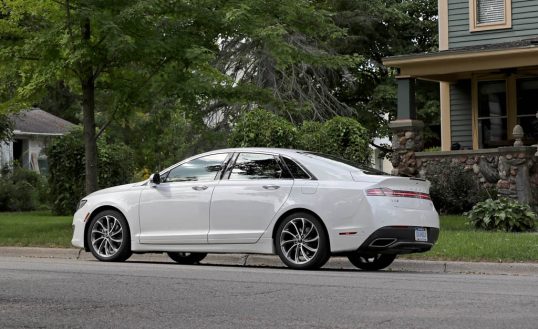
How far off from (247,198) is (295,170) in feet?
2.43

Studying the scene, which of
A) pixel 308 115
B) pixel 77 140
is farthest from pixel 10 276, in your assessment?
pixel 308 115

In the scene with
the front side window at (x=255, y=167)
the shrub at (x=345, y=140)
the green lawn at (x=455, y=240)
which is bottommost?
the green lawn at (x=455, y=240)

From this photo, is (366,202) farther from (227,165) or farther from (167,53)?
(167,53)

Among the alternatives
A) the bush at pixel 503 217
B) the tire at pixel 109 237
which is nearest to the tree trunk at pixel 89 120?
the tire at pixel 109 237

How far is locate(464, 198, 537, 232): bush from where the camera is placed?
16281mm

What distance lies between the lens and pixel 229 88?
18078 millimetres

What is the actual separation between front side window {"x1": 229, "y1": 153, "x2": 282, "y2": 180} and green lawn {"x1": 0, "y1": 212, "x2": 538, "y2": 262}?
Result: 2.41m

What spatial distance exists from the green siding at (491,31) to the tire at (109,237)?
13774mm

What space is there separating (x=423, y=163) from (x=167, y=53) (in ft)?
25.6

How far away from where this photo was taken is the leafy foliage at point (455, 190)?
20.9m

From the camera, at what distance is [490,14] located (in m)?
24.0

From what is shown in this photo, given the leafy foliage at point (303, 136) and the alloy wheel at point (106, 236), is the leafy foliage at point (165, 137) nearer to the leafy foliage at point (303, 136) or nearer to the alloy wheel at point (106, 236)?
the leafy foliage at point (303, 136)

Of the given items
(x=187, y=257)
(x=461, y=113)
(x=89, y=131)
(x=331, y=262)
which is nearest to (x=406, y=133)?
(x=461, y=113)

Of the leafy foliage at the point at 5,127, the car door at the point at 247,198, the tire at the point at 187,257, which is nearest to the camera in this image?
the car door at the point at 247,198
